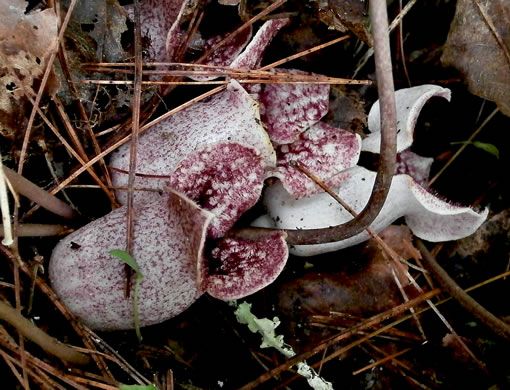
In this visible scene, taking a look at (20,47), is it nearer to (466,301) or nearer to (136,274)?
(136,274)

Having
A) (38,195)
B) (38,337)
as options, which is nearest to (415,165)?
(38,195)

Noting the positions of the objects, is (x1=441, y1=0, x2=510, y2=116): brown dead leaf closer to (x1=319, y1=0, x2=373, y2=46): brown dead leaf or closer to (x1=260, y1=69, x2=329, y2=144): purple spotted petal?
(x1=319, y1=0, x2=373, y2=46): brown dead leaf

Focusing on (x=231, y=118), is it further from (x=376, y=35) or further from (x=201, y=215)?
(x=376, y=35)

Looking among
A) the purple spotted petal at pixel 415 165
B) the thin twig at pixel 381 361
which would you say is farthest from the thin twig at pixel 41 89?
the thin twig at pixel 381 361

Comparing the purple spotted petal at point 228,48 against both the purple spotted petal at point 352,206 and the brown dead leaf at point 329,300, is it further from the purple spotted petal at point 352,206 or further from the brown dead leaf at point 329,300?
the brown dead leaf at point 329,300

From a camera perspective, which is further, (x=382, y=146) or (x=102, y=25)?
(x=102, y=25)
